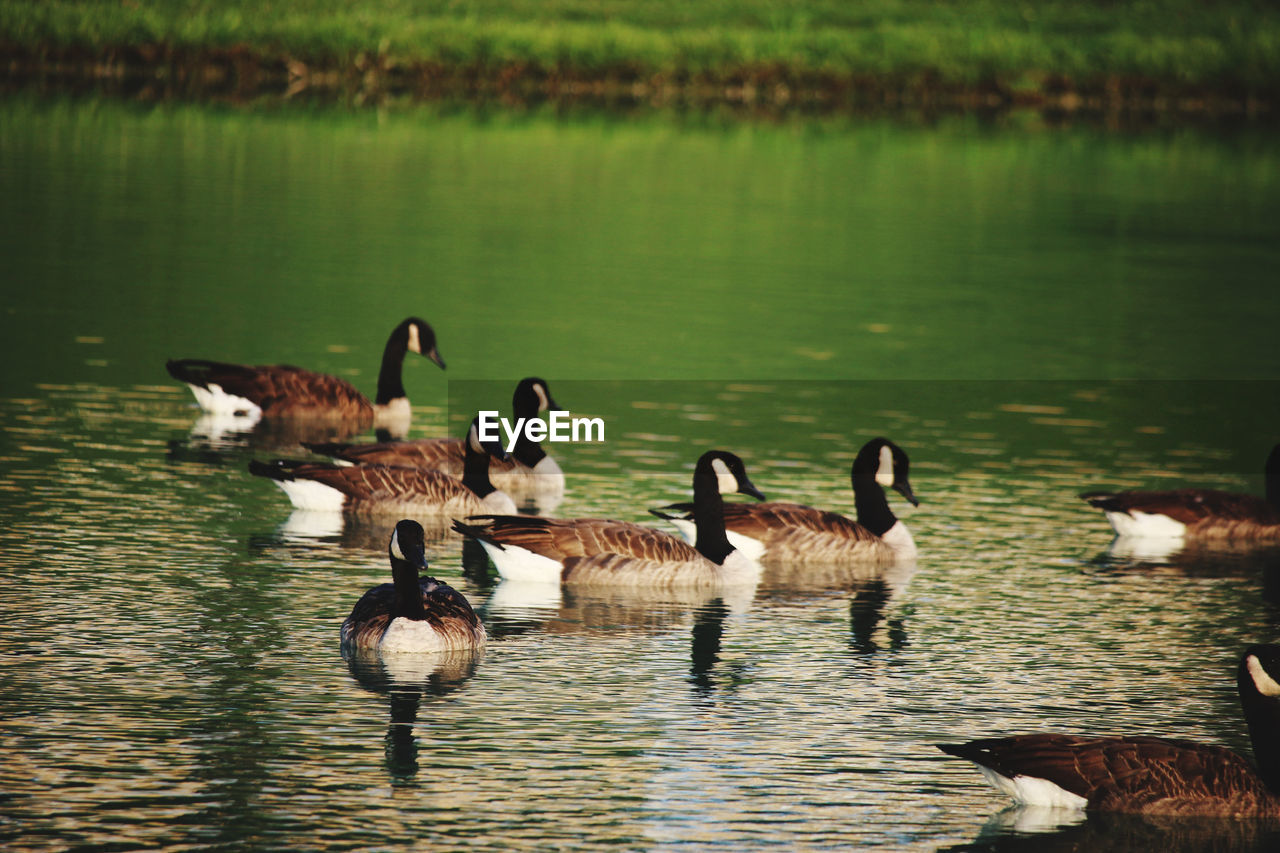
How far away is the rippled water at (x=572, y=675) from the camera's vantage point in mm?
11165

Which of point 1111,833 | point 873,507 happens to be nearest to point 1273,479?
point 873,507

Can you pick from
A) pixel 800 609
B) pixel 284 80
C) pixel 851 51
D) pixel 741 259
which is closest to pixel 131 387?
pixel 800 609

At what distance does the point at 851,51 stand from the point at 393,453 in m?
55.7

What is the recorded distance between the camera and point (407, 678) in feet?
45.1

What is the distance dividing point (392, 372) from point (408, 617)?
10635 millimetres

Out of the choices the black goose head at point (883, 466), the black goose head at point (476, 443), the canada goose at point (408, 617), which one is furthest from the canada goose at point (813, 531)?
the canada goose at point (408, 617)

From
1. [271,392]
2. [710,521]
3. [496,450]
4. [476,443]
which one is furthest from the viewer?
[271,392]

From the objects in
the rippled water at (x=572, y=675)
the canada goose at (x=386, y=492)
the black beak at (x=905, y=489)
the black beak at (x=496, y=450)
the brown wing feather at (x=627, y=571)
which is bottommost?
the rippled water at (x=572, y=675)

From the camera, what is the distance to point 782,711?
1341 centimetres

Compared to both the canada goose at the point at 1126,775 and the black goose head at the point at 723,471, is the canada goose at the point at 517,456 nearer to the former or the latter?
the black goose head at the point at 723,471

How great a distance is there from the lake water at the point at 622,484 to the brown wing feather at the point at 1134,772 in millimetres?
195

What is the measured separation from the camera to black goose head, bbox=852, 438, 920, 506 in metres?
19.1

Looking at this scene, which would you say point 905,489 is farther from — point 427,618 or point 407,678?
point 407,678

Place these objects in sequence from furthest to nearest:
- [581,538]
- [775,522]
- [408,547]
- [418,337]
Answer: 1. [418,337]
2. [775,522]
3. [581,538]
4. [408,547]
